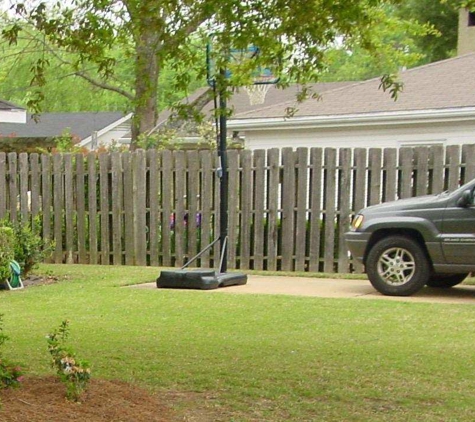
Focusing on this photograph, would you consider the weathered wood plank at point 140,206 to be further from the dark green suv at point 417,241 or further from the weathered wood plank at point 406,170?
the dark green suv at point 417,241

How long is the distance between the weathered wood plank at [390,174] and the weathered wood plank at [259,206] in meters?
2.04

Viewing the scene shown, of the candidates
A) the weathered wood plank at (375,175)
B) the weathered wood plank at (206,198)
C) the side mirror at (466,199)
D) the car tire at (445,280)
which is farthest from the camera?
the weathered wood plank at (206,198)

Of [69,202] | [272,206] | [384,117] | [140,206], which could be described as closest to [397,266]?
[272,206]

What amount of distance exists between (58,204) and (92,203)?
2.30ft

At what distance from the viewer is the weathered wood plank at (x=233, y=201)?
51.7ft

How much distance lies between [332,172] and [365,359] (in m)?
7.34

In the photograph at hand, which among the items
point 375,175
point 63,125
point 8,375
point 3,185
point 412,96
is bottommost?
point 8,375

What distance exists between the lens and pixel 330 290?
1279 centimetres

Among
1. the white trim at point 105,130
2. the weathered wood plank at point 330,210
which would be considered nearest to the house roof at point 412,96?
the weathered wood plank at point 330,210

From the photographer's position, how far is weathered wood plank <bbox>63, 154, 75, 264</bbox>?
17047 mm

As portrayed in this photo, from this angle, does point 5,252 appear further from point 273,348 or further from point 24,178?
point 273,348

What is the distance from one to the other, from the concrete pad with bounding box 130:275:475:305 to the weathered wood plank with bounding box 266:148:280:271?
3.94 ft

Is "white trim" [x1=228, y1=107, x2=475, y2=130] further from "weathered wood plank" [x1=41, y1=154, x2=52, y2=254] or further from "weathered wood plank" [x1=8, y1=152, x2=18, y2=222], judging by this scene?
"weathered wood plank" [x1=8, y1=152, x2=18, y2=222]

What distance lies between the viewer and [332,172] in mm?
15039
